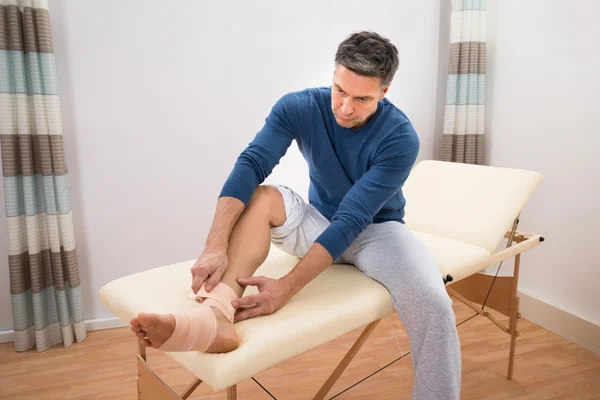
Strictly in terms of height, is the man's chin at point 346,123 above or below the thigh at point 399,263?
above

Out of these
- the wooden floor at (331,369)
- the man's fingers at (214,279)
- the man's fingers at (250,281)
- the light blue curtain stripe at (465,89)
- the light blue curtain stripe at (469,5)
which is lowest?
the wooden floor at (331,369)

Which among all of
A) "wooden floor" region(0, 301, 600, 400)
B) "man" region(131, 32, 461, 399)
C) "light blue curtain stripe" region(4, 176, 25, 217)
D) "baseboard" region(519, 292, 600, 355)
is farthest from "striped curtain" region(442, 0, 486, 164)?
"light blue curtain stripe" region(4, 176, 25, 217)

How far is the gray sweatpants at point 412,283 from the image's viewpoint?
3.59 ft

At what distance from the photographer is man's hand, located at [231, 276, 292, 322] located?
39.8 inches

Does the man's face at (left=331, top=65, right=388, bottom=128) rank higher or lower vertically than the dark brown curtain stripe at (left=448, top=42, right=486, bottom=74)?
lower

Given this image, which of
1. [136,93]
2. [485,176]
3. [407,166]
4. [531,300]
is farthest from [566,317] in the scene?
[136,93]

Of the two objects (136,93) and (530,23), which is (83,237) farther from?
(530,23)

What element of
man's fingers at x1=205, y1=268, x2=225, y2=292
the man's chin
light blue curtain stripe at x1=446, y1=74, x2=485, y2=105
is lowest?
man's fingers at x1=205, y1=268, x2=225, y2=292

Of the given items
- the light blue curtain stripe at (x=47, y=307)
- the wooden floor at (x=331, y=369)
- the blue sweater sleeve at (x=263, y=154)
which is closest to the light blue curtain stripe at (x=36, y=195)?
the light blue curtain stripe at (x=47, y=307)

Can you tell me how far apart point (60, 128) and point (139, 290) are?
3.31ft

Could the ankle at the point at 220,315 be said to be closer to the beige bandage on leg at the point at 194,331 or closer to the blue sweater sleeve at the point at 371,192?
the beige bandage on leg at the point at 194,331

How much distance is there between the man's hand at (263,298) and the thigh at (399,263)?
11.3 inches

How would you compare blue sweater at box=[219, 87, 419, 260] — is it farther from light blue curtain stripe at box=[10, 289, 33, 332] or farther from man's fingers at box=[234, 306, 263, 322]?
light blue curtain stripe at box=[10, 289, 33, 332]

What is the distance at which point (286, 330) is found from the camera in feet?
3.16
